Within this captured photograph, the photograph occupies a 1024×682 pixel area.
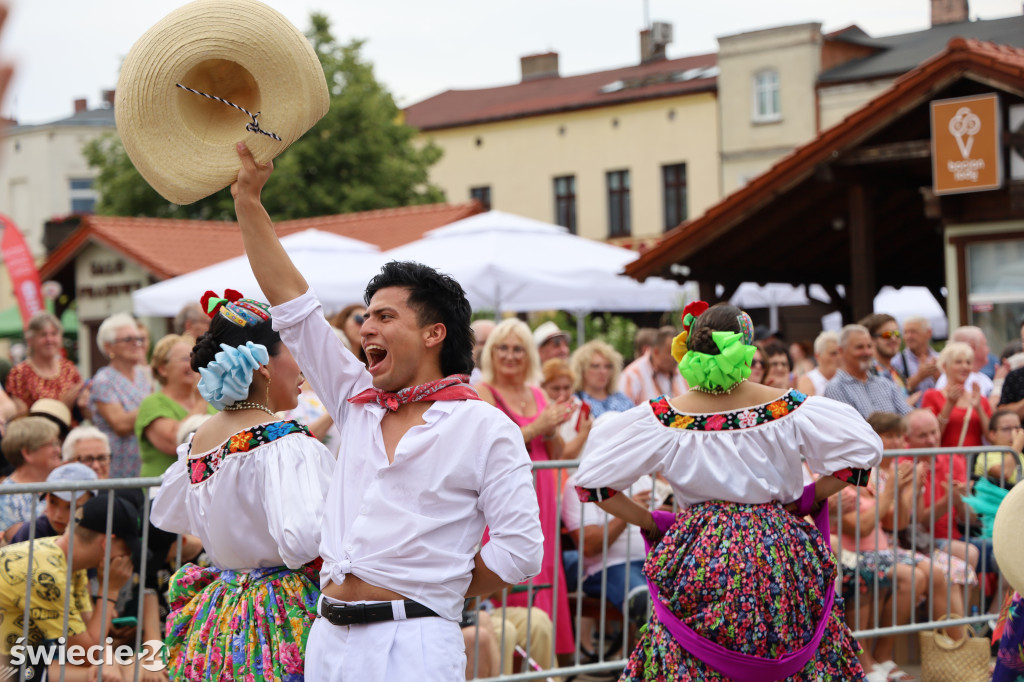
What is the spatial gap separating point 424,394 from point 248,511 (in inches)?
27.8

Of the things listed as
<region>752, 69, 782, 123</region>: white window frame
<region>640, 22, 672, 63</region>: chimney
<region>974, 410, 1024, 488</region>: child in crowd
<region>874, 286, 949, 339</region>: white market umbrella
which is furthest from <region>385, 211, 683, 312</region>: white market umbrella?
<region>640, 22, 672, 63</region>: chimney

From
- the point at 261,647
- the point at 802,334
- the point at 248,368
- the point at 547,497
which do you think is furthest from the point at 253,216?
the point at 802,334

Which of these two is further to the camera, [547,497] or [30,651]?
[547,497]

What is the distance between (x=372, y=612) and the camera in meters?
2.98

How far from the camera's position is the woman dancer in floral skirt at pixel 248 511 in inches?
133

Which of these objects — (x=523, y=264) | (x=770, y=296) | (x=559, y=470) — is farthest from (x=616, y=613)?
(x=770, y=296)

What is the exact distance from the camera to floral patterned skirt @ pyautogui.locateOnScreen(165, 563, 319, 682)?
342cm

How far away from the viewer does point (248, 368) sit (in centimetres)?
354

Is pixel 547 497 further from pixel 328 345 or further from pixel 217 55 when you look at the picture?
pixel 217 55

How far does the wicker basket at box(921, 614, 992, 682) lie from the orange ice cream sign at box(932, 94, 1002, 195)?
625 centimetres

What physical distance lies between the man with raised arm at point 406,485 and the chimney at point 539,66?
4595 cm

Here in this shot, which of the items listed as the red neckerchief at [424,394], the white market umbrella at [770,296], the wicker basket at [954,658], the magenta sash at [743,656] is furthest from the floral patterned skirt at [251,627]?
the white market umbrella at [770,296]

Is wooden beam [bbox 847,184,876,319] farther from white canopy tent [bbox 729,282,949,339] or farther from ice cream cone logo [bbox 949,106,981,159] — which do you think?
white canopy tent [bbox 729,282,949,339]

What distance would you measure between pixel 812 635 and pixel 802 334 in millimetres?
13591
